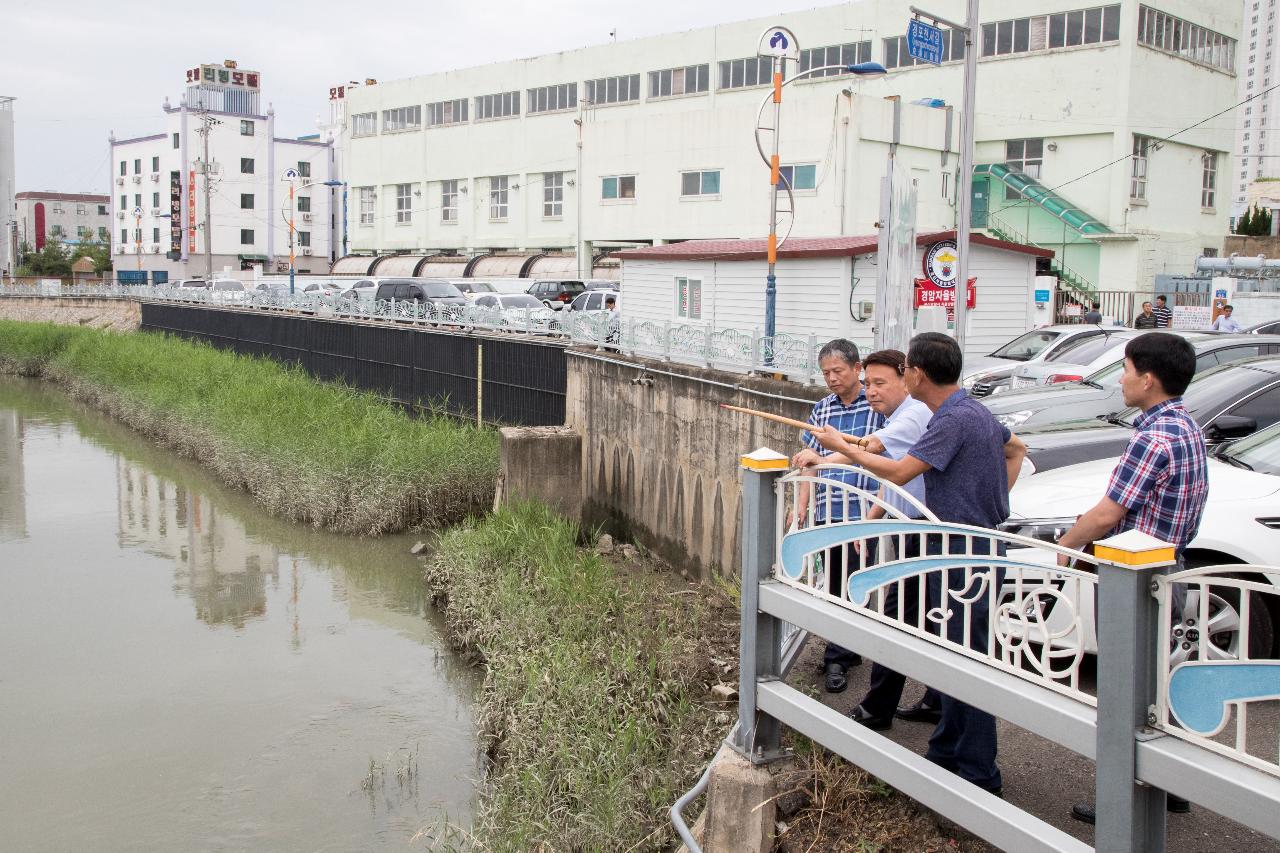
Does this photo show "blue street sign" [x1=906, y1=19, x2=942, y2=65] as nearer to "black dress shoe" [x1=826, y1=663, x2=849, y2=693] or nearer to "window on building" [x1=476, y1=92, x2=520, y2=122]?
"black dress shoe" [x1=826, y1=663, x2=849, y2=693]

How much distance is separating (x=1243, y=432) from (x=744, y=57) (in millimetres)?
36369

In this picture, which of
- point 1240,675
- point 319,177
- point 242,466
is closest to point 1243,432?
point 1240,675

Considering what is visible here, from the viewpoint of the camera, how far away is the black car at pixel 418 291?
29.8 m

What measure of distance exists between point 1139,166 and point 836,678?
3269cm

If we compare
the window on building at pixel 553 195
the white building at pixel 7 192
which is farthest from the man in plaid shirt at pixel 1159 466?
the white building at pixel 7 192

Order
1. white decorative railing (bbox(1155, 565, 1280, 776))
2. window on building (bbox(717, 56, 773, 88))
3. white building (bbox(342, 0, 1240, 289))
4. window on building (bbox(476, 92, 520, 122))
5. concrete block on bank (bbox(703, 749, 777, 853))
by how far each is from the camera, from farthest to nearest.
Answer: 1. window on building (bbox(476, 92, 520, 122))
2. window on building (bbox(717, 56, 773, 88))
3. white building (bbox(342, 0, 1240, 289))
4. concrete block on bank (bbox(703, 749, 777, 853))
5. white decorative railing (bbox(1155, 565, 1280, 776))

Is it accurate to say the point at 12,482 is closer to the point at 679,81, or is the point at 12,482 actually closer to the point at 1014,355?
the point at 1014,355

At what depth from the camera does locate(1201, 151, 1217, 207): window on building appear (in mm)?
37031

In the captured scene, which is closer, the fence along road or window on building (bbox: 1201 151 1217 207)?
the fence along road

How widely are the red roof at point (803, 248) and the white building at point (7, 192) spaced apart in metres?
67.4

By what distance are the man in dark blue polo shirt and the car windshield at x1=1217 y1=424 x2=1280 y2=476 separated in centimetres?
243

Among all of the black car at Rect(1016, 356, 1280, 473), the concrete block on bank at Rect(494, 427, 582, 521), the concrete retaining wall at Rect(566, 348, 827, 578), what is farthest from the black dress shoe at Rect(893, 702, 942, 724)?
the concrete block on bank at Rect(494, 427, 582, 521)

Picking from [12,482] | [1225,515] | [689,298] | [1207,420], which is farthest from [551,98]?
[1225,515]

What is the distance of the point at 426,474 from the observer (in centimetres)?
1642
